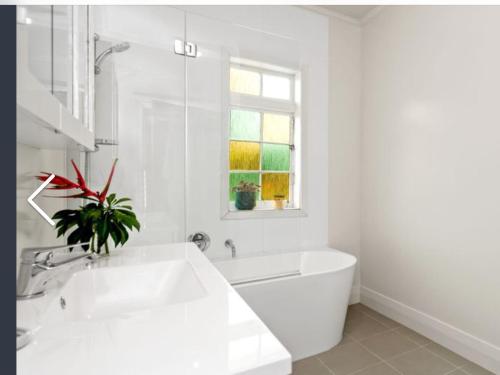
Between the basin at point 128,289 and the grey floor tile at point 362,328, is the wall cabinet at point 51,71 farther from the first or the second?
the grey floor tile at point 362,328

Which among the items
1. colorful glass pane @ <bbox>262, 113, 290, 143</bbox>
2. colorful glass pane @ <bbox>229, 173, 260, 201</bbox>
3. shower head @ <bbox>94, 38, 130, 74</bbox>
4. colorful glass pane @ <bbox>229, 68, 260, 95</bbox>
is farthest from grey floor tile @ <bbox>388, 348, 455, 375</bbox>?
shower head @ <bbox>94, 38, 130, 74</bbox>

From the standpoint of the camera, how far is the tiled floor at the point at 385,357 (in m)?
1.76

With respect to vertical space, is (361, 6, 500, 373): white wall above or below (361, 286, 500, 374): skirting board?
above

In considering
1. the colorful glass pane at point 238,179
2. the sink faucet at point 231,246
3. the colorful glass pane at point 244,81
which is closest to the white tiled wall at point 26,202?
the sink faucet at point 231,246

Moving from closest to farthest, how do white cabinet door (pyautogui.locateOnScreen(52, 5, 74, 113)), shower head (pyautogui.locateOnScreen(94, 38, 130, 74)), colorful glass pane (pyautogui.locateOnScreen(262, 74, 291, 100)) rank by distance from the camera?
white cabinet door (pyautogui.locateOnScreen(52, 5, 74, 113))
shower head (pyautogui.locateOnScreen(94, 38, 130, 74))
colorful glass pane (pyautogui.locateOnScreen(262, 74, 291, 100))

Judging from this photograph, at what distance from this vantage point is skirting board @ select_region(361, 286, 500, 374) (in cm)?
178

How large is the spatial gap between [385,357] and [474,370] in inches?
20.7

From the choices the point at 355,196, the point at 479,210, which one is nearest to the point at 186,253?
the point at 479,210

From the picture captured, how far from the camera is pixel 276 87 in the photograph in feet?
8.54

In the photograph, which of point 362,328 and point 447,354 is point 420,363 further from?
point 362,328

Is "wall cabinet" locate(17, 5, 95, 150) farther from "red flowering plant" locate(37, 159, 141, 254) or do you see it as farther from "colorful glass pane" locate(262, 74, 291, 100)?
"colorful glass pane" locate(262, 74, 291, 100)

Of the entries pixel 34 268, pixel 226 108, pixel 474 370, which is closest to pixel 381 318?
pixel 474 370

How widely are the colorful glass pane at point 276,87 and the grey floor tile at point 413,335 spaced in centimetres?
221

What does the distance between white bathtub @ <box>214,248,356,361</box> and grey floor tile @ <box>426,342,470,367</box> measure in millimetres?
651
